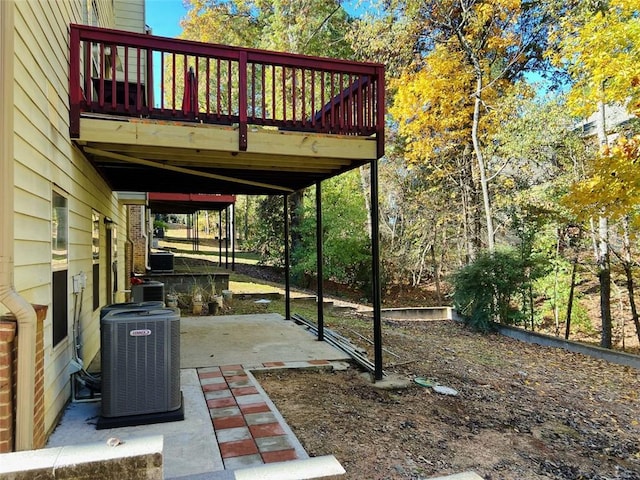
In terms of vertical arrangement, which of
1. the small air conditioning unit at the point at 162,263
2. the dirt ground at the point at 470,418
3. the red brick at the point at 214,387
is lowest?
the dirt ground at the point at 470,418

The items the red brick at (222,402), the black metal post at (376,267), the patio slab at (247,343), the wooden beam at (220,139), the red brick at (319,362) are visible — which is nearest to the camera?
the red brick at (222,402)

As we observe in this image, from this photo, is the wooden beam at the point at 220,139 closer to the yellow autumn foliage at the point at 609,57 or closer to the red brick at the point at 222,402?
the red brick at the point at 222,402

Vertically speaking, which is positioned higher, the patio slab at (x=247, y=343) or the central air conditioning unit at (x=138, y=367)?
the central air conditioning unit at (x=138, y=367)

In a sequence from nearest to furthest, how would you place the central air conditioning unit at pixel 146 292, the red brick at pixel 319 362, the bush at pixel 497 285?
the red brick at pixel 319 362 < the central air conditioning unit at pixel 146 292 < the bush at pixel 497 285

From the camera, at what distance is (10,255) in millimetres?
2256

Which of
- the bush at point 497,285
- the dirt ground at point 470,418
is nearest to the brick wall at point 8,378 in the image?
the dirt ground at point 470,418

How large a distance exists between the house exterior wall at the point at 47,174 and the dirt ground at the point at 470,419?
188 cm

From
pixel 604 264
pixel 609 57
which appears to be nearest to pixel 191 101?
pixel 609 57

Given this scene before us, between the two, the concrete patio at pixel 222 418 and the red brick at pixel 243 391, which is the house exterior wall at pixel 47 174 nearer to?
the concrete patio at pixel 222 418

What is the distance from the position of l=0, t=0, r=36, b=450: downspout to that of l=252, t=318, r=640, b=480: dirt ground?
5.93 ft

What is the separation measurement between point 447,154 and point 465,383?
943 centimetres

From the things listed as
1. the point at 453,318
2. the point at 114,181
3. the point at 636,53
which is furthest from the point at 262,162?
the point at 453,318

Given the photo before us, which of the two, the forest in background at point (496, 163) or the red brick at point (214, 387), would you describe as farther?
the forest in background at point (496, 163)

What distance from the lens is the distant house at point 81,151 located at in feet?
7.63
